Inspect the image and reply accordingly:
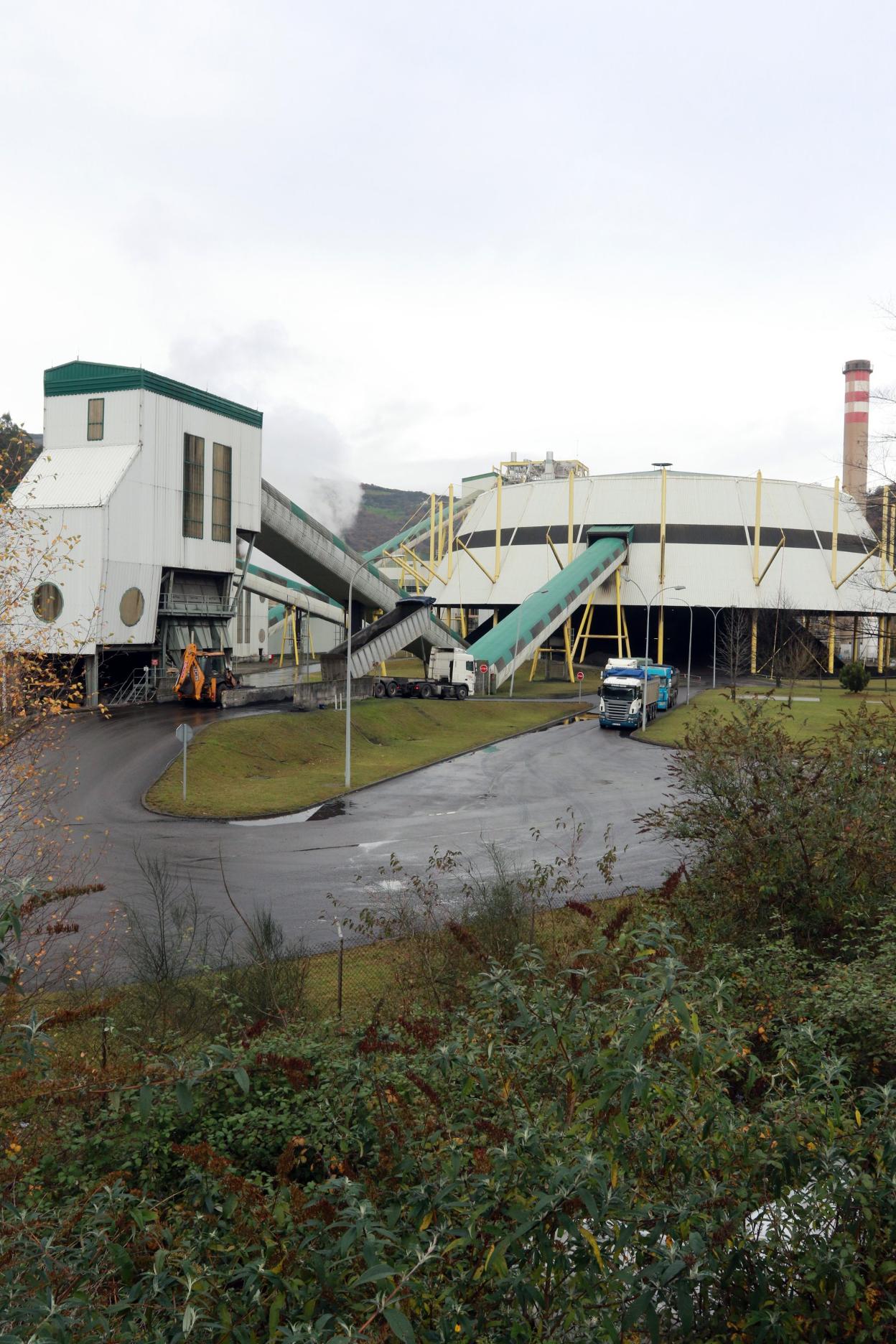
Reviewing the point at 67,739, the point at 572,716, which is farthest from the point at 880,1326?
the point at 572,716

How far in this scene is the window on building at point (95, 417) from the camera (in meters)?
47.4

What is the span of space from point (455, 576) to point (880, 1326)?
280ft

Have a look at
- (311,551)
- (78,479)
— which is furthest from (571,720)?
(78,479)

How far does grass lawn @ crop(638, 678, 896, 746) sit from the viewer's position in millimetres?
45375

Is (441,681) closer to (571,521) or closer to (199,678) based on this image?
(199,678)

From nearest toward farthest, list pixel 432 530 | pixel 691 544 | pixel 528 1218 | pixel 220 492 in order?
pixel 528 1218
pixel 220 492
pixel 691 544
pixel 432 530

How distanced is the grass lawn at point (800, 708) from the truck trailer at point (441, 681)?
1215 cm

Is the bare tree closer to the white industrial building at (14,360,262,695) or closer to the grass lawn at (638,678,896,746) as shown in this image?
the grass lawn at (638,678,896,746)

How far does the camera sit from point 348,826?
2806cm

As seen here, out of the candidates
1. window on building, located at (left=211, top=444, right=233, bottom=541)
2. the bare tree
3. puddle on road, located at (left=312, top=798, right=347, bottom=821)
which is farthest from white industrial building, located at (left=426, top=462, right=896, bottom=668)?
puddle on road, located at (left=312, top=798, right=347, bottom=821)

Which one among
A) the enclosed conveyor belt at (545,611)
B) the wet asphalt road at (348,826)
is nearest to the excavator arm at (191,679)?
the wet asphalt road at (348,826)

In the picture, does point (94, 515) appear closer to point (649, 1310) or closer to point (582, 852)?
point (582, 852)

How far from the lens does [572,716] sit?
56.2 metres

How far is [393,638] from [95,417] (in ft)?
69.1
